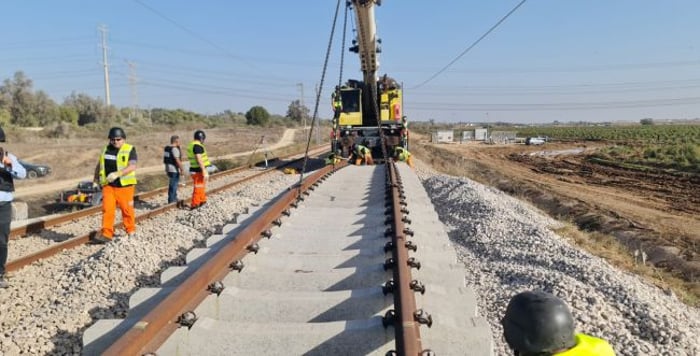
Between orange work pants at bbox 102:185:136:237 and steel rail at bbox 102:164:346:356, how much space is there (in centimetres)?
373

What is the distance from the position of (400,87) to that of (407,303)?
16.4 m

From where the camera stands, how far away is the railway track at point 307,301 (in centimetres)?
280

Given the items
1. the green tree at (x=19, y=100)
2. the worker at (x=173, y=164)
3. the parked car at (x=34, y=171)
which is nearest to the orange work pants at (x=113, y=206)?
the worker at (x=173, y=164)

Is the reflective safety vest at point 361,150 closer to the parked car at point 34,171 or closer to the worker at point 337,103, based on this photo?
the worker at point 337,103

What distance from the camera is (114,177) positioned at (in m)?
7.59

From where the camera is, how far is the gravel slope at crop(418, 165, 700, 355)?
4.33 metres

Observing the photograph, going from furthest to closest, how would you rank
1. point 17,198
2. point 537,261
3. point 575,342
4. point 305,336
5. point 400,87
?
point 400,87
point 17,198
point 537,261
point 305,336
point 575,342

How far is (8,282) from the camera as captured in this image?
586 centimetres

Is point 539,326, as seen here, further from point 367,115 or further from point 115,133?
point 367,115

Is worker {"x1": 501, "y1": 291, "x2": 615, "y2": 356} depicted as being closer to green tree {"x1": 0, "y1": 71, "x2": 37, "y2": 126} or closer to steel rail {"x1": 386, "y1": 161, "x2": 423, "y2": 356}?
steel rail {"x1": 386, "y1": 161, "x2": 423, "y2": 356}

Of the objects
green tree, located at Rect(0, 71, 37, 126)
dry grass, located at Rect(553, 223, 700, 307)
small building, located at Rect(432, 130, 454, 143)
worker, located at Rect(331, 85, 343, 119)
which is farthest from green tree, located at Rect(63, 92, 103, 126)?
dry grass, located at Rect(553, 223, 700, 307)

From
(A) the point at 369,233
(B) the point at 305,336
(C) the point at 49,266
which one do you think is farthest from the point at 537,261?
(C) the point at 49,266

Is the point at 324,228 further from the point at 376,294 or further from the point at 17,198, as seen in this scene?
the point at 17,198

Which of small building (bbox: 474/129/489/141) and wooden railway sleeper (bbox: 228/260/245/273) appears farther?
small building (bbox: 474/129/489/141)
